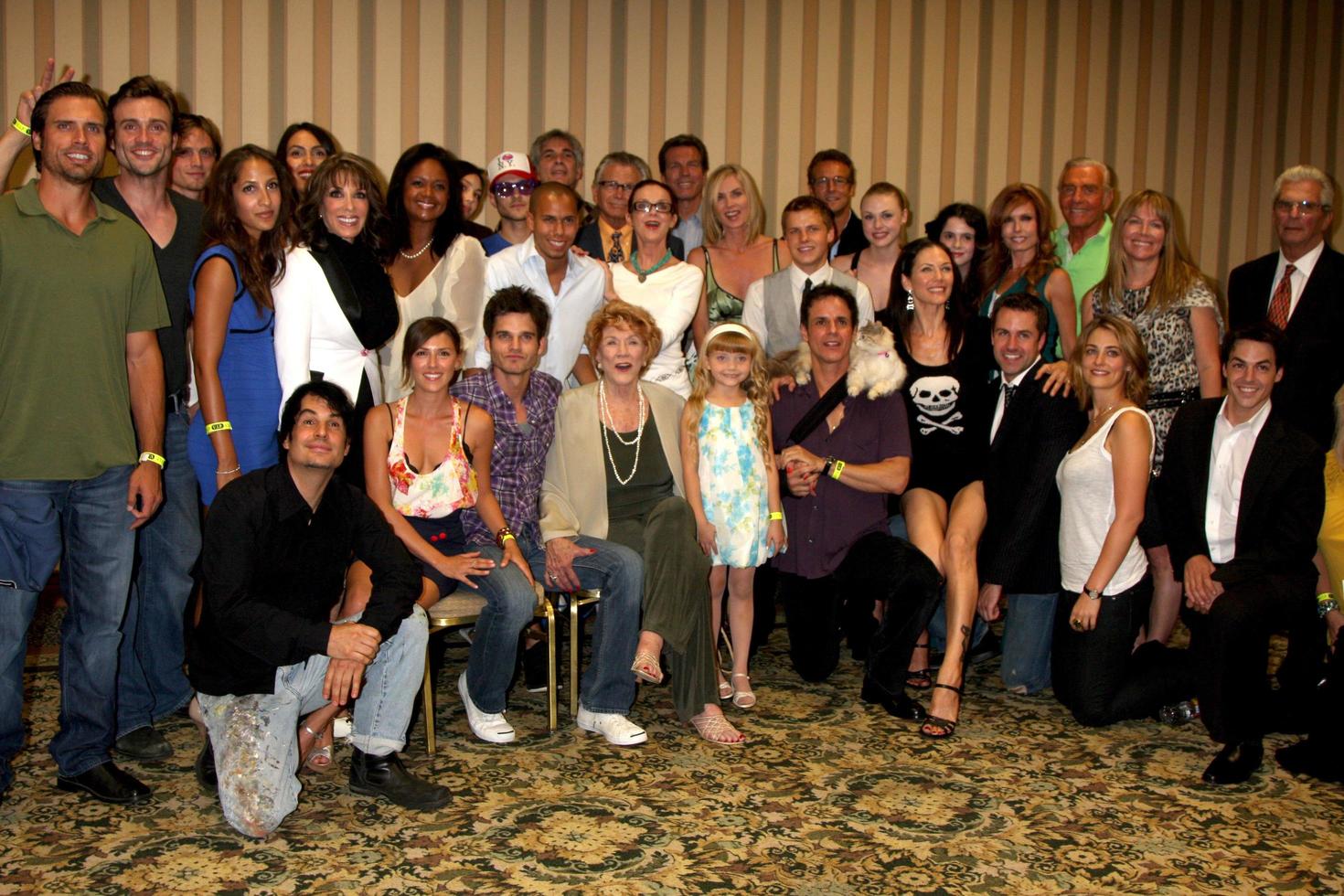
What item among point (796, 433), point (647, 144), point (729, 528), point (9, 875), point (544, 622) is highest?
point (647, 144)

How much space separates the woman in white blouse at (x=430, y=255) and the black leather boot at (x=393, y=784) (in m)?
1.43

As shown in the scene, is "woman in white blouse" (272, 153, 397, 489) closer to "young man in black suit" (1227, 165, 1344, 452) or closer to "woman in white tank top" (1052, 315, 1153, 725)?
"woman in white tank top" (1052, 315, 1153, 725)

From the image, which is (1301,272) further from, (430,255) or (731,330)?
(430,255)

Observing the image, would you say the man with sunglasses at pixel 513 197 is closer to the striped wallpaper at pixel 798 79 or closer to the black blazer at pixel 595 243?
the black blazer at pixel 595 243

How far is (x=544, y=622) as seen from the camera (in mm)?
4102

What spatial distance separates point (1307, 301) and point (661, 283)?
241 cm

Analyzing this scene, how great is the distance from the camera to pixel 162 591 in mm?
3328

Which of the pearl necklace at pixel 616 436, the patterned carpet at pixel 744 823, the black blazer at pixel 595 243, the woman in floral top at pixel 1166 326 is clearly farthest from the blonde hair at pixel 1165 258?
the pearl necklace at pixel 616 436

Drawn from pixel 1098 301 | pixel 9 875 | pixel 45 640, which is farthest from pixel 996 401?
pixel 45 640

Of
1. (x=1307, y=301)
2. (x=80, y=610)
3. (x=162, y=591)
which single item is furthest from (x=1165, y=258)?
(x=80, y=610)

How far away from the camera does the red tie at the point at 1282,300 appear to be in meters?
4.54

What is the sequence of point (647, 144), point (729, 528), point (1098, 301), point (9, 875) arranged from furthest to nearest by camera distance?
point (647, 144) < point (1098, 301) < point (729, 528) < point (9, 875)

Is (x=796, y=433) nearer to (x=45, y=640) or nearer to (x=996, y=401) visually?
(x=996, y=401)

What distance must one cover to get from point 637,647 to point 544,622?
0.67 m
